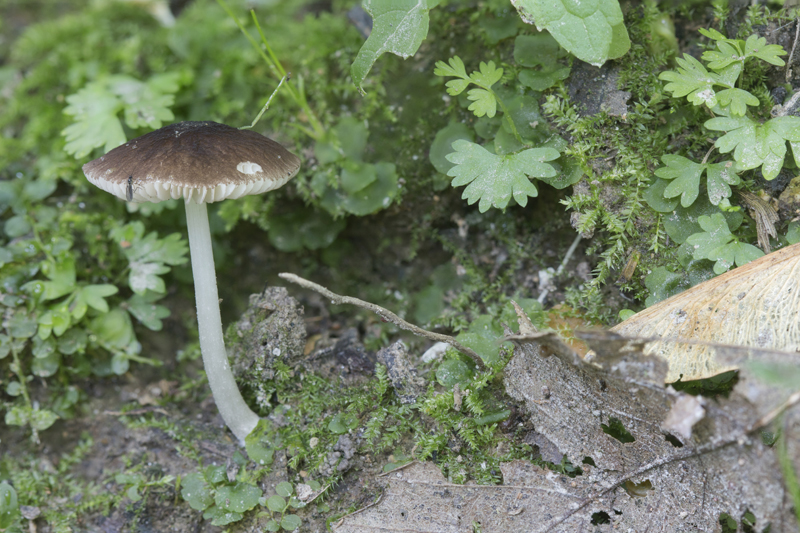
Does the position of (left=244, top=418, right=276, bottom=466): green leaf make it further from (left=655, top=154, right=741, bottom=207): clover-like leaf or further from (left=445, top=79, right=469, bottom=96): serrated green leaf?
(left=655, top=154, right=741, bottom=207): clover-like leaf

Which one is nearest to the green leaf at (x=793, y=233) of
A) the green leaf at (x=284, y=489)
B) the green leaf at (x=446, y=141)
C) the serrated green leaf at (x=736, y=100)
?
the serrated green leaf at (x=736, y=100)

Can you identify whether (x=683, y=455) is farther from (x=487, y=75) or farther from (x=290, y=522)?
(x=487, y=75)

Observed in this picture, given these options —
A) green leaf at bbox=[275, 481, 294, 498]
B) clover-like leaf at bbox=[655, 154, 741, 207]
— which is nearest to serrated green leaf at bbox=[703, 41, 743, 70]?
clover-like leaf at bbox=[655, 154, 741, 207]

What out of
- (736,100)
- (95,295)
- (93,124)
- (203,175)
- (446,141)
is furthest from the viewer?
(93,124)

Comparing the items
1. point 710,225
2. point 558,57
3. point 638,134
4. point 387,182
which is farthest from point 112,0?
point 710,225

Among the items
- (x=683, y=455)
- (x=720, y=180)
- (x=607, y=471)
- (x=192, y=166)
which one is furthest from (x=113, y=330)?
(x=720, y=180)

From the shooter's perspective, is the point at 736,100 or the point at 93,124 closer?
the point at 736,100
